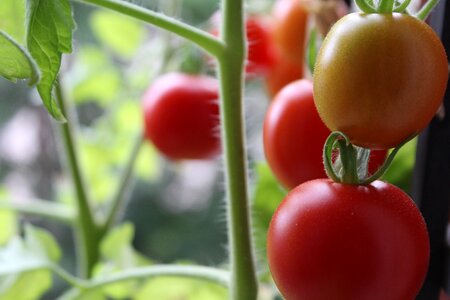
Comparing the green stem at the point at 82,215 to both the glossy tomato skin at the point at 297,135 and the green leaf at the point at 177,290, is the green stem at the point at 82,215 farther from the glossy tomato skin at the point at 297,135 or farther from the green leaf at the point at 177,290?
the glossy tomato skin at the point at 297,135

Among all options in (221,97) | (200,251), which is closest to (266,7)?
(221,97)

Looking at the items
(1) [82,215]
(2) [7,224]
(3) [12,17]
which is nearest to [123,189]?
(1) [82,215]

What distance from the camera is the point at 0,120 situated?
1.29 metres

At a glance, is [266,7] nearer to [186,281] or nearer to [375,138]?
[186,281]

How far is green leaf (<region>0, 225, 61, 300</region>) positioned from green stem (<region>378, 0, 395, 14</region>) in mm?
261

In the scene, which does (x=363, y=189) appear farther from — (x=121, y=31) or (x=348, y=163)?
(x=121, y=31)

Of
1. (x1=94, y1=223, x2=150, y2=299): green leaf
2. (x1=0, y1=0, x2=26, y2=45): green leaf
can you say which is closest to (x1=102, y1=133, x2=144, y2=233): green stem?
(x1=94, y1=223, x2=150, y2=299): green leaf

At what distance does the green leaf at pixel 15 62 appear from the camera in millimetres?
215

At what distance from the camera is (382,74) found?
0.21 meters

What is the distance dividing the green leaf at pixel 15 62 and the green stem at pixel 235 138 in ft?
0.29

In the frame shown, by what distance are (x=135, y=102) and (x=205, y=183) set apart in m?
0.83

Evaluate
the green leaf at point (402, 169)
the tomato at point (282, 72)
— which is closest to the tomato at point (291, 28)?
the tomato at point (282, 72)

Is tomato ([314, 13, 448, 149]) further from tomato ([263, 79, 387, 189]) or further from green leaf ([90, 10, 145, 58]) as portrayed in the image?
green leaf ([90, 10, 145, 58])

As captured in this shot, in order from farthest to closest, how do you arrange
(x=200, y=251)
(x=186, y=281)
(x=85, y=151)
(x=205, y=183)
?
(x=205, y=183), (x=200, y=251), (x=85, y=151), (x=186, y=281)
